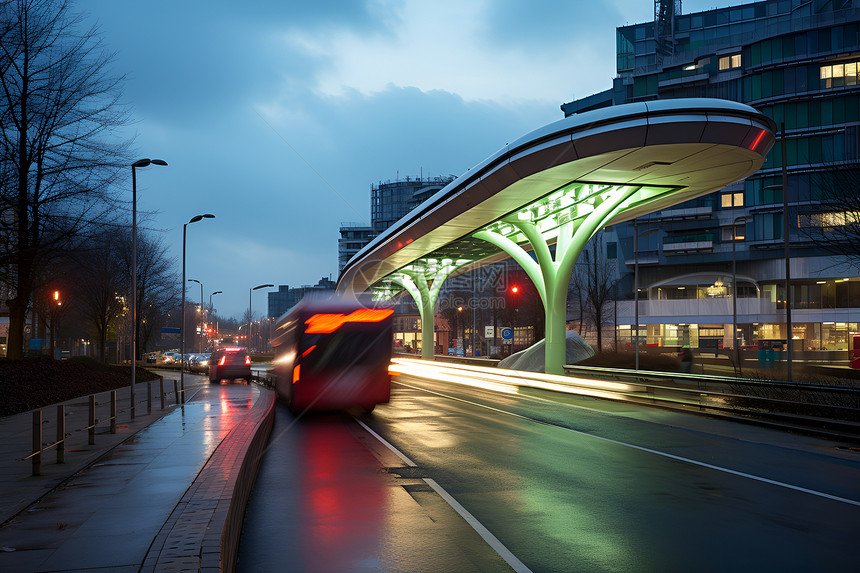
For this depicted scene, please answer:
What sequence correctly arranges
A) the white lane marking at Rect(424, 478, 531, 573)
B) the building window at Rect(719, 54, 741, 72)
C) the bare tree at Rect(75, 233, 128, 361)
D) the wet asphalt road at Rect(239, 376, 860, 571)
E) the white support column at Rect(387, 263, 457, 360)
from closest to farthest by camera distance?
the white lane marking at Rect(424, 478, 531, 573), the wet asphalt road at Rect(239, 376, 860, 571), the bare tree at Rect(75, 233, 128, 361), the white support column at Rect(387, 263, 457, 360), the building window at Rect(719, 54, 741, 72)

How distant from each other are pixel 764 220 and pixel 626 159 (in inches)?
2060

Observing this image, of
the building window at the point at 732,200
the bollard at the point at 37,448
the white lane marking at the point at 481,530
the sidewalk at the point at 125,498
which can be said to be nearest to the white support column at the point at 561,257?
the sidewalk at the point at 125,498

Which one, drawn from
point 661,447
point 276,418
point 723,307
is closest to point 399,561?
point 661,447

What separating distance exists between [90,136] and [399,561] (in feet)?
77.9

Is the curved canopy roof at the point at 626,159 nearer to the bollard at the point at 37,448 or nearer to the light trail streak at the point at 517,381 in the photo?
the light trail streak at the point at 517,381

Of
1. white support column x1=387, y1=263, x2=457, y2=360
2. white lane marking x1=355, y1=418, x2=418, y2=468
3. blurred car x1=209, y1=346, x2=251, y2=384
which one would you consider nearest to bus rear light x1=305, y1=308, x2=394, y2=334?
white lane marking x1=355, y1=418, x2=418, y2=468

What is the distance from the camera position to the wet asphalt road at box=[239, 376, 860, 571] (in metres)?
6.38

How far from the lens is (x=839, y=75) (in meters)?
65.7

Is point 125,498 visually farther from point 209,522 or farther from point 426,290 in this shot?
point 426,290

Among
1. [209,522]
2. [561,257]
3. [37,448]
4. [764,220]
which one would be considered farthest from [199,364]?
[209,522]

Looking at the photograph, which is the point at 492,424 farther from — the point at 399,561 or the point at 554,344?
the point at 554,344

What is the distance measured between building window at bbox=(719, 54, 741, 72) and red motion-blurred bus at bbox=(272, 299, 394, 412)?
6916cm

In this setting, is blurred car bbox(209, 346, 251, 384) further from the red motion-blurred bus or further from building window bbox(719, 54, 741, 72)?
building window bbox(719, 54, 741, 72)

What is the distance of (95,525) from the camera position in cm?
671
